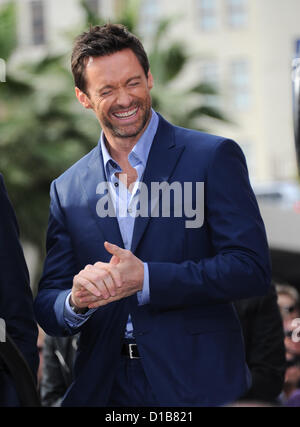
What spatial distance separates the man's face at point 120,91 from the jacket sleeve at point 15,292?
0.39m

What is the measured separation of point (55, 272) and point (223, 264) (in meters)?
0.56

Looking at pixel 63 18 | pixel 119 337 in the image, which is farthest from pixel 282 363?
pixel 63 18

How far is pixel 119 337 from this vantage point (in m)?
2.44

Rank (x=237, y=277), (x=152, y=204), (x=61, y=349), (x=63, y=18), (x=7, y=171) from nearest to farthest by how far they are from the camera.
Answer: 1. (x=237, y=277)
2. (x=152, y=204)
3. (x=61, y=349)
4. (x=7, y=171)
5. (x=63, y=18)

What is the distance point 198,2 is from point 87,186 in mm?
39246

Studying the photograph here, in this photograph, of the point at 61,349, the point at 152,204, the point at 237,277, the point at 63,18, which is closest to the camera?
the point at 237,277

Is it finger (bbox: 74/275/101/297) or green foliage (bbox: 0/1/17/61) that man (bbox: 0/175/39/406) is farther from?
green foliage (bbox: 0/1/17/61)

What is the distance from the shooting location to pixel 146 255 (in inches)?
95.6

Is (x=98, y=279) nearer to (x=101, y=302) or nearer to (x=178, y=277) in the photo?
(x=101, y=302)

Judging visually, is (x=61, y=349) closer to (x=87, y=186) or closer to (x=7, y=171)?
(x=87, y=186)

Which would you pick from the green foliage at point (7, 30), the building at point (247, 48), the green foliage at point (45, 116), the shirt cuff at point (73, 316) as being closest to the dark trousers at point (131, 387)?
the shirt cuff at point (73, 316)

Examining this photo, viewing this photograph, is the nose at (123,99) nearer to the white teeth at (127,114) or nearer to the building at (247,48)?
the white teeth at (127,114)

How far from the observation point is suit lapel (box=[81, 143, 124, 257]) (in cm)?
246

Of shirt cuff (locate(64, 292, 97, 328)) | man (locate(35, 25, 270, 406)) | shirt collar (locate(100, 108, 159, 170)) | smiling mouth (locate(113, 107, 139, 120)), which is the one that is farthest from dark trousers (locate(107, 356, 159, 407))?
smiling mouth (locate(113, 107, 139, 120))
